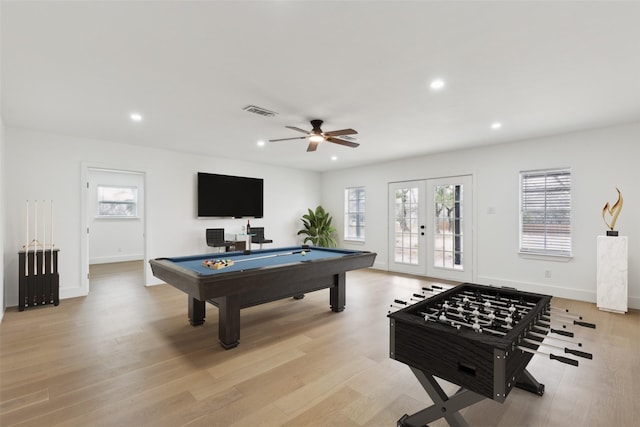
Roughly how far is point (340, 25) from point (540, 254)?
189 inches

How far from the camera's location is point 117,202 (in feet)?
27.5

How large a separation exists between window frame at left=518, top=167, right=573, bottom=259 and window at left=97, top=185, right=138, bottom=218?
9345 millimetres

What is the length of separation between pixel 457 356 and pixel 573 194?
450 centimetres

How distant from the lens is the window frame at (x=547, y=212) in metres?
4.64

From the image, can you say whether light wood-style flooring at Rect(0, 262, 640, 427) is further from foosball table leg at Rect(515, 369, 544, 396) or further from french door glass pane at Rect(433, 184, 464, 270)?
french door glass pane at Rect(433, 184, 464, 270)

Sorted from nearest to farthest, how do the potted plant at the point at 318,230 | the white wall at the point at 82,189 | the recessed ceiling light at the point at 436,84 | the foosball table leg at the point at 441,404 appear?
the foosball table leg at the point at 441,404 < the recessed ceiling light at the point at 436,84 < the white wall at the point at 82,189 < the potted plant at the point at 318,230

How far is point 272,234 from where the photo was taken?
739 cm

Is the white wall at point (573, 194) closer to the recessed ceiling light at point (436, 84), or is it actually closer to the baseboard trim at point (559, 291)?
the baseboard trim at point (559, 291)

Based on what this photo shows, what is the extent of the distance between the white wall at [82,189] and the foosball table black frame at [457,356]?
17.0 feet

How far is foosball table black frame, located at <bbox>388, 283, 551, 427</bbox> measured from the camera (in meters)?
1.36

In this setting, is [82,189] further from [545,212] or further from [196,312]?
[545,212]

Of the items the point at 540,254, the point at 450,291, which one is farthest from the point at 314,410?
the point at 540,254

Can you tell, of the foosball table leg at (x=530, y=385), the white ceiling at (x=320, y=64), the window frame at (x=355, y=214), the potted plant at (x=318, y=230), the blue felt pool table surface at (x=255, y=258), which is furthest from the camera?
the potted plant at (x=318, y=230)

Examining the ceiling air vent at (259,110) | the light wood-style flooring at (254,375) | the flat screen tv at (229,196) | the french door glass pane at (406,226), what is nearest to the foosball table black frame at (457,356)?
the light wood-style flooring at (254,375)
